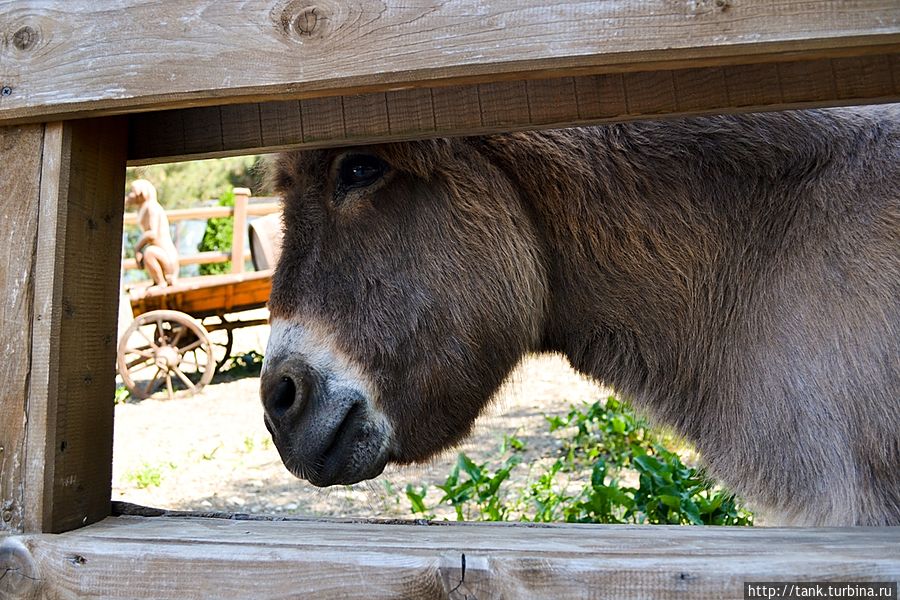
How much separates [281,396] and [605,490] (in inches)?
82.7

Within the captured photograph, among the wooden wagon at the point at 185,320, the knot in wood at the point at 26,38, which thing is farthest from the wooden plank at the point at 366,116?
the wooden wagon at the point at 185,320

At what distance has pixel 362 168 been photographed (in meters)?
2.31

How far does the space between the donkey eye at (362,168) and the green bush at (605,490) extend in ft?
3.45

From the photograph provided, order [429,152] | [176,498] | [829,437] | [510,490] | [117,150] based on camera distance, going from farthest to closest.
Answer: [176,498] → [510,490] → [429,152] → [829,437] → [117,150]

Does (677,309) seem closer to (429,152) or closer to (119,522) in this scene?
(429,152)

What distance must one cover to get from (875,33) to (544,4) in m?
0.49

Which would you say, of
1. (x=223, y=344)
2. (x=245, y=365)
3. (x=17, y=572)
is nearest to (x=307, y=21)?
(x=17, y=572)

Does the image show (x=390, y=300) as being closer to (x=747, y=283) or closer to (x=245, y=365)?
(x=747, y=283)

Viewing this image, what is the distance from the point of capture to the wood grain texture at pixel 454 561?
1.23 m

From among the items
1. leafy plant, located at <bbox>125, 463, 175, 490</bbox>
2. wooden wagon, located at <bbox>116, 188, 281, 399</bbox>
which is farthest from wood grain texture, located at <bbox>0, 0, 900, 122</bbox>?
wooden wagon, located at <bbox>116, 188, 281, 399</bbox>

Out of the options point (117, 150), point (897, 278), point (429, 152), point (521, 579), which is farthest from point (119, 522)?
point (897, 278)

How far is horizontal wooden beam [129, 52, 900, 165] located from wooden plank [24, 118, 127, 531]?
0.31 metres

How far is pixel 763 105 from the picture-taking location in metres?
1.62

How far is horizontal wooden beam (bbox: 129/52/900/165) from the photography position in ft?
5.10
